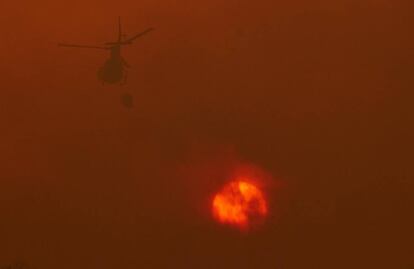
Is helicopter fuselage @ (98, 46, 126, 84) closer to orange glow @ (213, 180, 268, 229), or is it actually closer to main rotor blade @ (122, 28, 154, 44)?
main rotor blade @ (122, 28, 154, 44)

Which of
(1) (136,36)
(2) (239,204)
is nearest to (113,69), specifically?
(1) (136,36)

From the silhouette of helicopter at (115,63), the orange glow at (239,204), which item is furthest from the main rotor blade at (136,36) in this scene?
the orange glow at (239,204)

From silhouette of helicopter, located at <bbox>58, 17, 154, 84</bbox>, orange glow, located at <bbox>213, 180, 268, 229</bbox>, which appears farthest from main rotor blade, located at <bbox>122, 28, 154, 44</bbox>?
orange glow, located at <bbox>213, 180, 268, 229</bbox>

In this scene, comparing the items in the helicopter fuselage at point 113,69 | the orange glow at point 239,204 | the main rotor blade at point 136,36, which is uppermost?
the main rotor blade at point 136,36

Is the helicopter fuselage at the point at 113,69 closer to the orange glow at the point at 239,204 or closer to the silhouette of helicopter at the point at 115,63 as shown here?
the silhouette of helicopter at the point at 115,63

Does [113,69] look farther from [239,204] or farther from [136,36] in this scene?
[239,204]

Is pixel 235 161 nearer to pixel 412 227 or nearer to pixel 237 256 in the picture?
pixel 237 256

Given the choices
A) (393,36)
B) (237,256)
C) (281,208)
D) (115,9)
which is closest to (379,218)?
(281,208)
